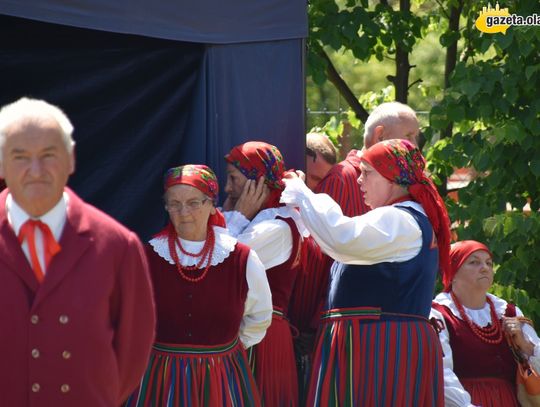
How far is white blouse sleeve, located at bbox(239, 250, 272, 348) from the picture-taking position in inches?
166

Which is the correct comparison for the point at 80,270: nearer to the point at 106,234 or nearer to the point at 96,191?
the point at 106,234

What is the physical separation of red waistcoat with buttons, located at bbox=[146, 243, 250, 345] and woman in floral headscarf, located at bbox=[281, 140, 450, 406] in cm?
39

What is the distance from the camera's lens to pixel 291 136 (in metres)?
5.02

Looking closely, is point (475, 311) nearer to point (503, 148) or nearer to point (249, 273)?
point (249, 273)

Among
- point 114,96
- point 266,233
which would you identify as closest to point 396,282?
point 266,233

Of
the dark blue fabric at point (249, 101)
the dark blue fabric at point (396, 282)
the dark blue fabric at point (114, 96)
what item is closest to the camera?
the dark blue fabric at point (396, 282)

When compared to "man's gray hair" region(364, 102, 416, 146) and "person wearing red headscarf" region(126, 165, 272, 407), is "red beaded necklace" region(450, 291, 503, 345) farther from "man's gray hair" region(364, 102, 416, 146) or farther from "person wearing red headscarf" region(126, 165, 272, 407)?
"person wearing red headscarf" region(126, 165, 272, 407)

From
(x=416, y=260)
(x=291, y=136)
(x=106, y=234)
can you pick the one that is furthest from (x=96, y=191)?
(x=106, y=234)

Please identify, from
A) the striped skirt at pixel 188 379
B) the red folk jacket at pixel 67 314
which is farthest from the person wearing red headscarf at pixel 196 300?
the red folk jacket at pixel 67 314

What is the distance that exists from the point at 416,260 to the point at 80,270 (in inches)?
72.0

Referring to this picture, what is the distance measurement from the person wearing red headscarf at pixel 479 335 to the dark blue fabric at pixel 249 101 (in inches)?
36.7

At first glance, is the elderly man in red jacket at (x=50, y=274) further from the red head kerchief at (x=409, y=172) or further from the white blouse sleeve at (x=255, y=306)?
the red head kerchief at (x=409, y=172)

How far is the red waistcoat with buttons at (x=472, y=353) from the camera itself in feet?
16.7

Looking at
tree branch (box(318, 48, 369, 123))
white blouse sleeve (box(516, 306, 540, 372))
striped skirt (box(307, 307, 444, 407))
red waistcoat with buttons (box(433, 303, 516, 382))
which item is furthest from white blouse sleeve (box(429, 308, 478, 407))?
tree branch (box(318, 48, 369, 123))
